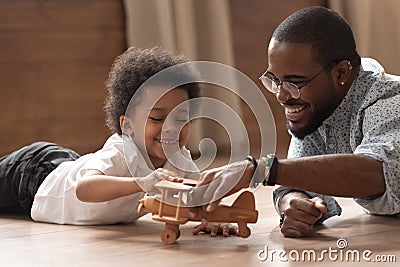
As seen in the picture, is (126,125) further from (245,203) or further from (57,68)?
(57,68)

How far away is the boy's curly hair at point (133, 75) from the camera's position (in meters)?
2.10

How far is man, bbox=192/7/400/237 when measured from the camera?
5.82 feet

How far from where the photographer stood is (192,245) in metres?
1.81

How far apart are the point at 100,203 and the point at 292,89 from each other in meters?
0.57

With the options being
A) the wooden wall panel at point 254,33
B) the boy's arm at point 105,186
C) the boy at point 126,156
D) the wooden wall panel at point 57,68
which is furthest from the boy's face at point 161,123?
the wooden wall panel at point 254,33

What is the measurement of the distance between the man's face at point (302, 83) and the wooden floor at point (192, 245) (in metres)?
0.27

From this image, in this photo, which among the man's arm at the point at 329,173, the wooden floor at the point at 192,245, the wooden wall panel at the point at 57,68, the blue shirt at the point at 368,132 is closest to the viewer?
the wooden floor at the point at 192,245

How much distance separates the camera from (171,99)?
200 centimetres

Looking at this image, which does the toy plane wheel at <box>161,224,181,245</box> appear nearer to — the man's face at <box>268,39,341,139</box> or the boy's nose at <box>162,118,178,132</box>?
the boy's nose at <box>162,118,178,132</box>

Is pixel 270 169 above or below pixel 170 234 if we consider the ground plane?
above

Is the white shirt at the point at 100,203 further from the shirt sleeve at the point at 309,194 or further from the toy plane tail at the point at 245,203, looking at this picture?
the toy plane tail at the point at 245,203

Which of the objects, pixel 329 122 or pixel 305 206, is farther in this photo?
pixel 329 122

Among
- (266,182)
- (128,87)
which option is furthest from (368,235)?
(128,87)

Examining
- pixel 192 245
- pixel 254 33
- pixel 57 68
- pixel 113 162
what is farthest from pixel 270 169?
pixel 254 33
